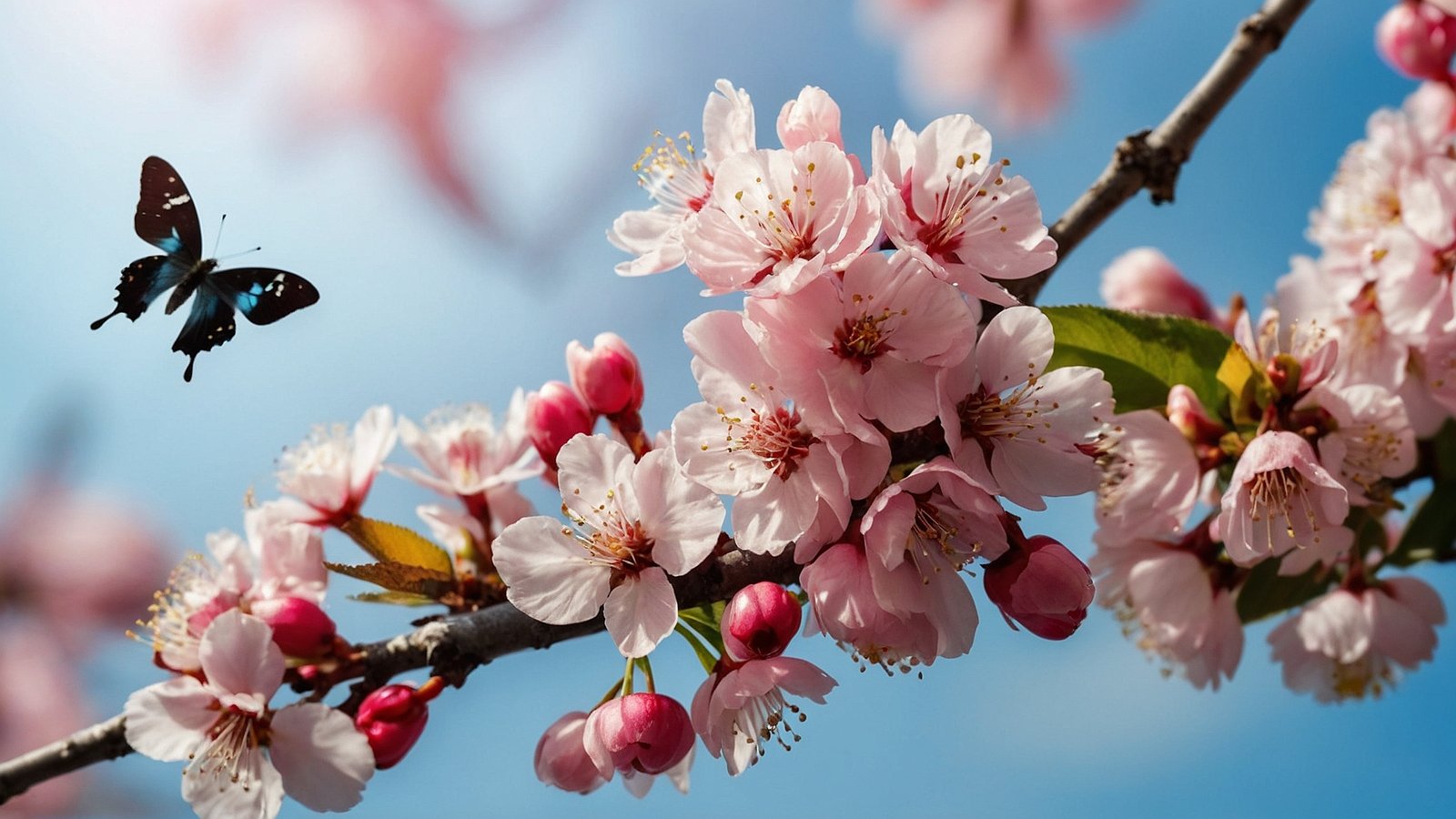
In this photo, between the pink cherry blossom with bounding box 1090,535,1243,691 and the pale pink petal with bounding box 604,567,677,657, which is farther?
the pink cherry blossom with bounding box 1090,535,1243,691

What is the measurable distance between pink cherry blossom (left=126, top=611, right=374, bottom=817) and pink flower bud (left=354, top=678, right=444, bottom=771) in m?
0.02

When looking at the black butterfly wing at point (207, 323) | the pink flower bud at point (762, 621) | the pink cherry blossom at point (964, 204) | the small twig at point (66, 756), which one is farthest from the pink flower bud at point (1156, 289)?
the small twig at point (66, 756)

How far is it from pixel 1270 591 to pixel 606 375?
107 cm

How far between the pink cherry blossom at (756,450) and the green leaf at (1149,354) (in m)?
0.48

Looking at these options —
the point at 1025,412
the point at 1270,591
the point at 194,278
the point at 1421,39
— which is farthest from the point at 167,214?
the point at 1421,39

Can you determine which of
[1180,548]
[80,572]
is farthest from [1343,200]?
Result: [80,572]

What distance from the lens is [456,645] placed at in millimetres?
1201

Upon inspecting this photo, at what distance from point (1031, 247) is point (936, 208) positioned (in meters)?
0.10

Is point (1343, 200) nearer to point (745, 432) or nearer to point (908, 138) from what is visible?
point (908, 138)

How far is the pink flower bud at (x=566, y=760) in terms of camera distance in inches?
44.4

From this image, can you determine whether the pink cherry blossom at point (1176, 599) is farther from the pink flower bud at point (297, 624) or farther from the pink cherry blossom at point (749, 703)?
the pink flower bud at point (297, 624)

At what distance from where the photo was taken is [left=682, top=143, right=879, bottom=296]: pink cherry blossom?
1002 mm

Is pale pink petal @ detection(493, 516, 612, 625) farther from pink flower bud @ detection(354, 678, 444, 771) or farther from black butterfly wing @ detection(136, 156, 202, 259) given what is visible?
black butterfly wing @ detection(136, 156, 202, 259)

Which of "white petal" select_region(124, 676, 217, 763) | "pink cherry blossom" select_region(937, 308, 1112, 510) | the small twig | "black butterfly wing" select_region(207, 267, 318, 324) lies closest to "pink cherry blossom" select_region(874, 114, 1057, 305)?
"pink cherry blossom" select_region(937, 308, 1112, 510)
